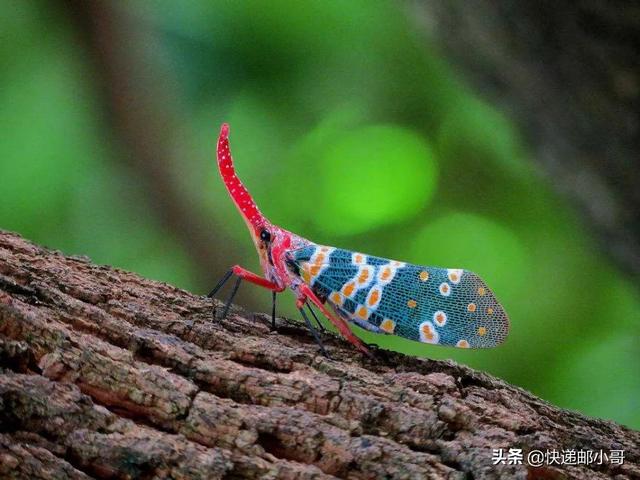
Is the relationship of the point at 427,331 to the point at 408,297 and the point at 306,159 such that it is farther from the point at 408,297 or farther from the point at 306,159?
the point at 306,159

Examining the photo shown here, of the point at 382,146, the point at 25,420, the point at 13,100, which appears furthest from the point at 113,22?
the point at 25,420

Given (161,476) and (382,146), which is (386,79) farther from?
(161,476)

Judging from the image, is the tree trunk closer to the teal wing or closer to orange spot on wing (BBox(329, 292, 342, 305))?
the teal wing

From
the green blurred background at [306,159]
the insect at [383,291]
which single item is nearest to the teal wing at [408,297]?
the insect at [383,291]

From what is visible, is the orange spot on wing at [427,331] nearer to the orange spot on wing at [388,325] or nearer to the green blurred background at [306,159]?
the orange spot on wing at [388,325]

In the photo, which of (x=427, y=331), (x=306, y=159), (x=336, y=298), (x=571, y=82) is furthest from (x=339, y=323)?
(x=306, y=159)
